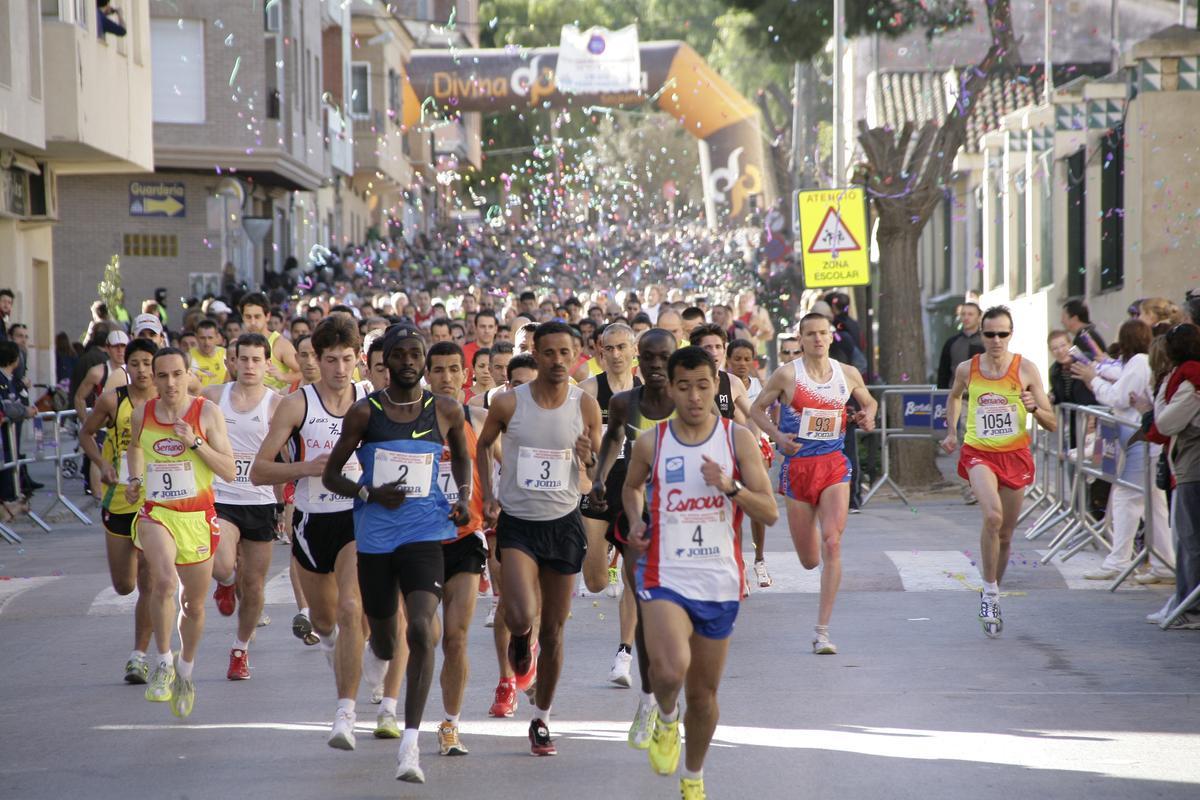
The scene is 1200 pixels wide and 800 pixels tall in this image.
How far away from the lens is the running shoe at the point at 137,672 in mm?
10367

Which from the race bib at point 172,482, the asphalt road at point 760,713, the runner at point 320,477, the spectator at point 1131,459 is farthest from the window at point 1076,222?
the runner at point 320,477

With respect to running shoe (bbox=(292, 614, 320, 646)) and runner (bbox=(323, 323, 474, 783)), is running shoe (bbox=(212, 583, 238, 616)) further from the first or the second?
runner (bbox=(323, 323, 474, 783))

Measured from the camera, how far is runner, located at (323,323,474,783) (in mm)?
7738

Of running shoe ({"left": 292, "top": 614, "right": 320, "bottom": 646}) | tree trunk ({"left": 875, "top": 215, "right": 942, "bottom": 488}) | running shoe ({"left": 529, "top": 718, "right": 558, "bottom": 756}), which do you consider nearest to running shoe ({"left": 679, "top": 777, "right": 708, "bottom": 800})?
running shoe ({"left": 529, "top": 718, "right": 558, "bottom": 756})

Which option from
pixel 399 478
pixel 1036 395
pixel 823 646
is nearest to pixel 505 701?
pixel 399 478

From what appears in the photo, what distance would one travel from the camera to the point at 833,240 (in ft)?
72.0

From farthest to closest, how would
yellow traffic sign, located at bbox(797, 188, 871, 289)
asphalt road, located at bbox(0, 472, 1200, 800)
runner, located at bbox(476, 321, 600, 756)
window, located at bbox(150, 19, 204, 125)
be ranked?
window, located at bbox(150, 19, 204, 125), yellow traffic sign, located at bbox(797, 188, 871, 289), runner, located at bbox(476, 321, 600, 756), asphalt road, located at bbox(0, 472, 1200, 800)

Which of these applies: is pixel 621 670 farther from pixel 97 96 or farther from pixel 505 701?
pixel 97 96

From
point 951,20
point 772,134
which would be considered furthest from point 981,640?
point 772,134

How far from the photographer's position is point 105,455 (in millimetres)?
11062

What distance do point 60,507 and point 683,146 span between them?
70471 mm

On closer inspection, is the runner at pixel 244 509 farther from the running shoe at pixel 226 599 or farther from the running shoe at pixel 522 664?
the running shoe at pixel 522 664

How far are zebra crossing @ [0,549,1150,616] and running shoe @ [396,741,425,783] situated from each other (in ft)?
20.7

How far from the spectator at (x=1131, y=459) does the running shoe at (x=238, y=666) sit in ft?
21.2
